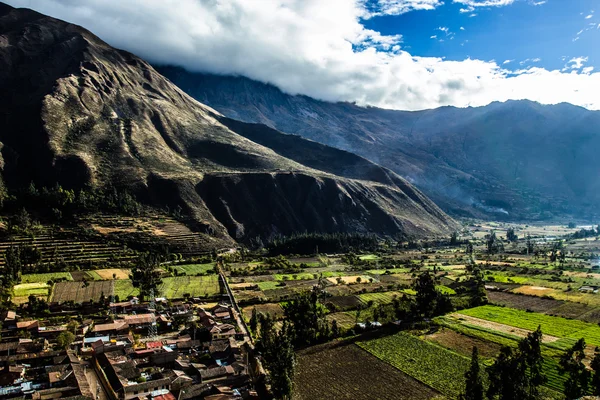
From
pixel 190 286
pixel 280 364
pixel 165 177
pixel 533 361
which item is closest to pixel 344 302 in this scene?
pixel 190 286

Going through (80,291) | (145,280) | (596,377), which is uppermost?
(596,377)

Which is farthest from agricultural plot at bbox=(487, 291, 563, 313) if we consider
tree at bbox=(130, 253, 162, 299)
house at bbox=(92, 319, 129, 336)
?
house at bbox=(92, 319, 129, 336)

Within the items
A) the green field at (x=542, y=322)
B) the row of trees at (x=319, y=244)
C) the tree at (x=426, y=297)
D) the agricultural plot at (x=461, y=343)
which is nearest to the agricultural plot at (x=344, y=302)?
the tree at (x=426, y=297)

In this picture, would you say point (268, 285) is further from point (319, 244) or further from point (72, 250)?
point (319, 244)

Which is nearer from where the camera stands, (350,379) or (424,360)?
(350,379)

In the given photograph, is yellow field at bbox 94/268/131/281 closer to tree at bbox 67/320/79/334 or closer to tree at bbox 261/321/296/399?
tree at bbox 67/320/79/334

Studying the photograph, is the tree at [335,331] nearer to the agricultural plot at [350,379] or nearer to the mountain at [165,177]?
the agricultural plot at [350,379]

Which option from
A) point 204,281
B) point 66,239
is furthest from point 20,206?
point 204,281
